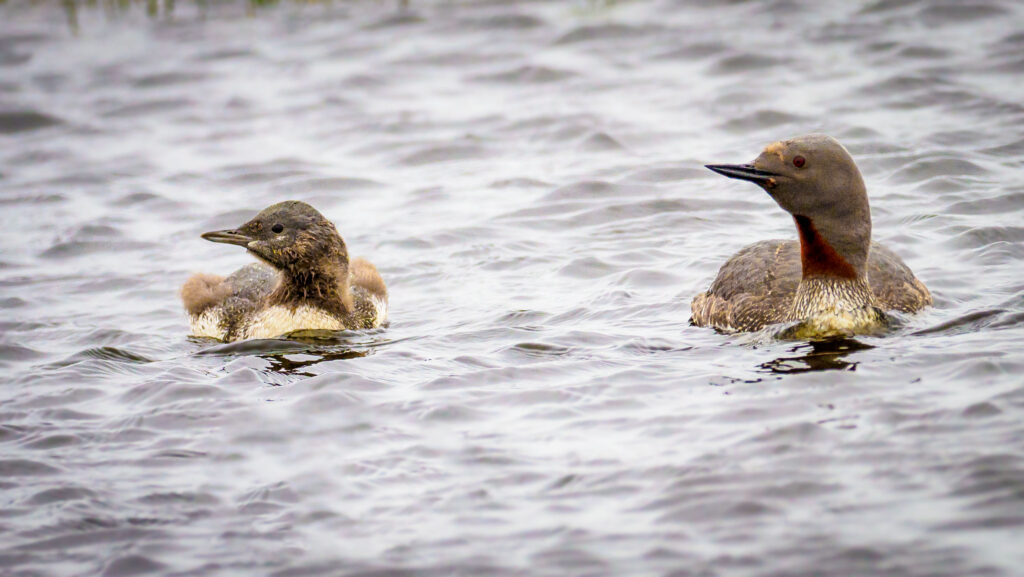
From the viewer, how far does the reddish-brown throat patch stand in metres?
8.09

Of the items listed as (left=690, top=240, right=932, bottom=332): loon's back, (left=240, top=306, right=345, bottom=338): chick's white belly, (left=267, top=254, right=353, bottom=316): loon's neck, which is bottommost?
(left=240, top=306, right=345, bottom=338): chick's white belly

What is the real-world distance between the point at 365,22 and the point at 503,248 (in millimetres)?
8753

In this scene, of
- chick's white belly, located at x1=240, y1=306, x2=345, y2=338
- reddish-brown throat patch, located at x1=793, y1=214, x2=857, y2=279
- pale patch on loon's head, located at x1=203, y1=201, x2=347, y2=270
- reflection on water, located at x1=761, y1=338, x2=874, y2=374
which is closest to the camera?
reflection on water, located at x1=761, y1=338, x2=874, y2=374

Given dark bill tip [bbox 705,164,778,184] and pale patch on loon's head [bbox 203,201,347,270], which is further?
pale patch on loon's head [bbox 203,201,347,270]

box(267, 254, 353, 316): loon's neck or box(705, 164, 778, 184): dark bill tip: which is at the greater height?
box(705, 164, 778, 184): dark bill tip

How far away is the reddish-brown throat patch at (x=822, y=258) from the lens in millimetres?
8086

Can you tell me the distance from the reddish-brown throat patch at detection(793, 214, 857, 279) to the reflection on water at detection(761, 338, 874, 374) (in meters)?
0.51

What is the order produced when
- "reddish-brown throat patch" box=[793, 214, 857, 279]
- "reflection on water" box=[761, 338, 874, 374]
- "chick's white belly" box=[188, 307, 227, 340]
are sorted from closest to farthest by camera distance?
"reflection on water" box=[761, 338, 874, 374], "reddish-brown throat patch" box=[793, 214, 857, 279], "chick's white belly" box=[188, 307, 227, 340]

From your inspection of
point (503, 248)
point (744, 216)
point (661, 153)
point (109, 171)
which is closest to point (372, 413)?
point (503, 248)

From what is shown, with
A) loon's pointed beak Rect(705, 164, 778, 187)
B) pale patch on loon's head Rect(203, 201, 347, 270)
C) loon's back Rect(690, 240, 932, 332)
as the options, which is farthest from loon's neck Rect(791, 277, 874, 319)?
pale patch on loon's head Rect(203, 201, 347, 270)

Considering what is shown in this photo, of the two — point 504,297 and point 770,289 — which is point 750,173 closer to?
point 770,289

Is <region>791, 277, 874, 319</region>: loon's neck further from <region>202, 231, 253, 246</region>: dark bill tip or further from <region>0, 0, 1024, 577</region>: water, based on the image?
<region>202, 231, 253, 246</region>: dark bill tip

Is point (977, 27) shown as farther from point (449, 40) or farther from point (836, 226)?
point (836, 226)

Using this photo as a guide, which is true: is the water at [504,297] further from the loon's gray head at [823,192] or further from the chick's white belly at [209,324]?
the loon's gray head at [823,192]
